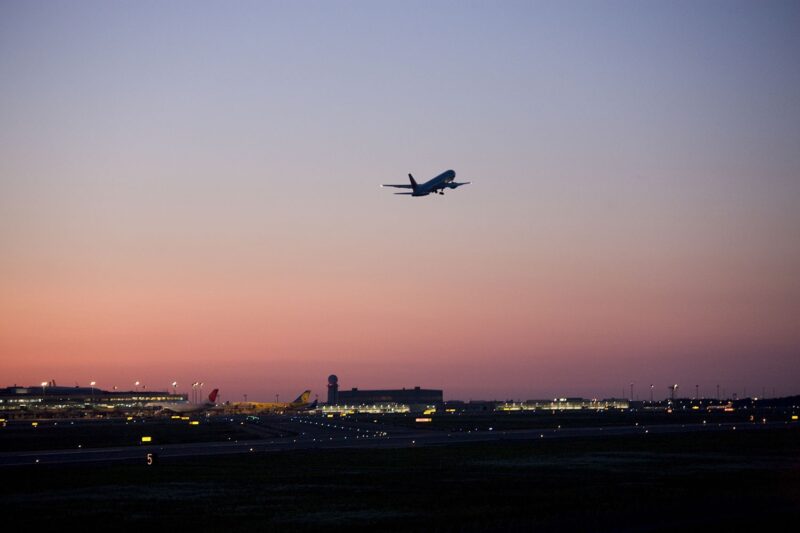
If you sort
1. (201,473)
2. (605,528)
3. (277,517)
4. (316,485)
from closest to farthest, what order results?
(605,528) → (277,517) → (316,485) → (201,473)

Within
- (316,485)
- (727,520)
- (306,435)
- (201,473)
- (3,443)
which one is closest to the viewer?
(727,520)

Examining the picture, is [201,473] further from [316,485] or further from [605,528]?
[605,528]

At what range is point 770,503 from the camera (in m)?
44.7

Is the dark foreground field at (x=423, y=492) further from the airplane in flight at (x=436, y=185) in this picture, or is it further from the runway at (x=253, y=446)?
the airplane in flight at (x=436, y=185)

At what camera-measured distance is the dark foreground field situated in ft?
136

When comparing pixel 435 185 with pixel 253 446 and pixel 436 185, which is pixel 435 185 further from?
pixel 253 446

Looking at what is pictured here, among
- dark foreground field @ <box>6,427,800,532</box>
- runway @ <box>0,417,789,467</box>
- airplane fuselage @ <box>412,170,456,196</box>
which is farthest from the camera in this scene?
airplane fuselage @ <box>412,170,456,196</box>

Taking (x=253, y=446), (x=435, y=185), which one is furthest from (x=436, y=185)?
(x=253, y=446)

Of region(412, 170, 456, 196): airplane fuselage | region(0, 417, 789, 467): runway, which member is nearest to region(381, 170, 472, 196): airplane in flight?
region(412, 170, 456, 196): airplane fuselage

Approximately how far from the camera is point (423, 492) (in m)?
53.4

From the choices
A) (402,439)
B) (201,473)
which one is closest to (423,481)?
(201,473)

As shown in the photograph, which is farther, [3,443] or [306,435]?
[306,435]

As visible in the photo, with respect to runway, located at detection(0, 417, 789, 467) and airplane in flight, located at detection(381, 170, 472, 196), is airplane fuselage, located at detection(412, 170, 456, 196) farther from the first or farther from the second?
runway, located at detection(0, 417, 789, 467)

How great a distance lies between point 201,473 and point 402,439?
44.9m
